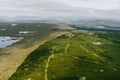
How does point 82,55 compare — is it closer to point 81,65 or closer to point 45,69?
point 81,65

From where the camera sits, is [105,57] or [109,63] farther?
[105,57]

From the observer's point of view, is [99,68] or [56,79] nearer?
[56,79]

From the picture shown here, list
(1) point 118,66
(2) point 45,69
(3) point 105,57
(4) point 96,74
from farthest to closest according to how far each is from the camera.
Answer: (3) point 105,57
(1) point 118,66
(2) point 45,69
(4) point 96,74

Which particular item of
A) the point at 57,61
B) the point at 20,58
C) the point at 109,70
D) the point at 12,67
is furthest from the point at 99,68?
the point at 20,58

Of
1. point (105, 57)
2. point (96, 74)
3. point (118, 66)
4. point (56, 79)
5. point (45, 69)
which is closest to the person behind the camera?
point (56, 79)

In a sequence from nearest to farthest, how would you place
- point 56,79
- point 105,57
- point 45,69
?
point 56,79 → point 45,69 → point 105,57

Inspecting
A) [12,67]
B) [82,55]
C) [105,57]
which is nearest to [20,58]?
[12,67]

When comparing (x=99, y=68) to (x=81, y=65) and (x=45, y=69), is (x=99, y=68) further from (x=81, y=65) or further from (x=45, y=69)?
(x=45, y=69)

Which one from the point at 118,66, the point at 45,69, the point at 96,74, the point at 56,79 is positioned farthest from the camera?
the point at 118,66
